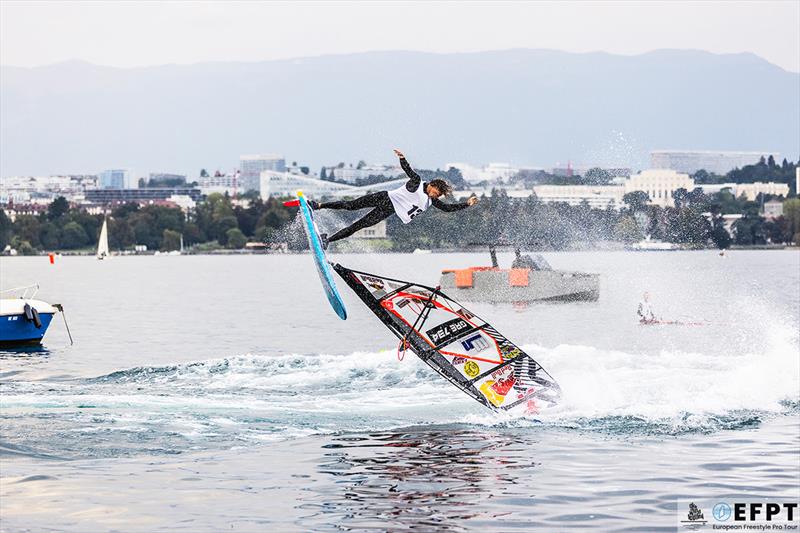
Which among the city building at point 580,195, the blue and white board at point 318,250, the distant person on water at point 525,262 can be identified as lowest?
the distant person on water at point 525,262

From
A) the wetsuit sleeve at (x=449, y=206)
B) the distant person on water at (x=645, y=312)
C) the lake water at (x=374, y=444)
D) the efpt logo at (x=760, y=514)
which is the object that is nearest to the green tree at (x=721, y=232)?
the distant person on water at (x=645, y=312)

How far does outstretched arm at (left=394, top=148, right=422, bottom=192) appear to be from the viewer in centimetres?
1797

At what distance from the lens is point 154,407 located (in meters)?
21.0

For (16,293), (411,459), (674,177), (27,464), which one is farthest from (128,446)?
(674,177)

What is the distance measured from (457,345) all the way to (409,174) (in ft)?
13.8

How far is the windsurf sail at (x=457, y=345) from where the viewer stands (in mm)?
21250

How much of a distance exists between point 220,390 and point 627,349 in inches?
677

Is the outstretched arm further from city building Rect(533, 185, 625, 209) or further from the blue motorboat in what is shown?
city building Rect(533, 185, 625, 209)

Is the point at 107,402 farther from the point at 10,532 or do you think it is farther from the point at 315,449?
the point at 10,532

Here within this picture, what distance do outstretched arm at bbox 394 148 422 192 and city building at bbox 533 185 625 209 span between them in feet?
280

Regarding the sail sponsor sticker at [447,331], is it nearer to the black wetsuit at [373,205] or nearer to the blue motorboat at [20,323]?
the black wetsuit at [373,205]

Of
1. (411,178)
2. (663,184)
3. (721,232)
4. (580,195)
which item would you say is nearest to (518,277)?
(411,178)

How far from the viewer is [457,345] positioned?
21469mm

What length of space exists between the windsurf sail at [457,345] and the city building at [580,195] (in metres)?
82.5
